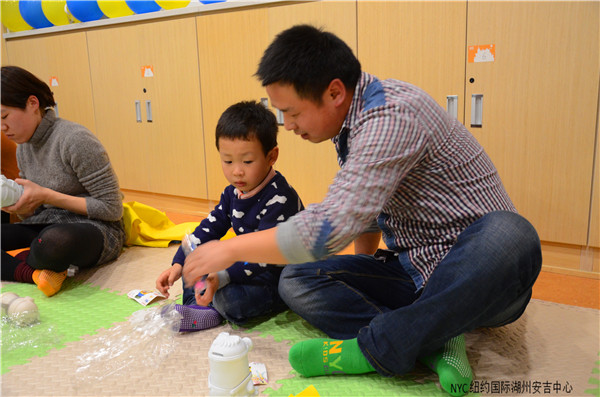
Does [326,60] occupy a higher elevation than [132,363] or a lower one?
higher

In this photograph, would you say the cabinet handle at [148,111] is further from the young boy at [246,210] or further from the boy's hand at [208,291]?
the boy's hand at [208,291]

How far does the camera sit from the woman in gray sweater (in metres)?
1.56

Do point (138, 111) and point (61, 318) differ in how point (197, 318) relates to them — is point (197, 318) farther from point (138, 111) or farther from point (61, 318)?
point (138, 111)

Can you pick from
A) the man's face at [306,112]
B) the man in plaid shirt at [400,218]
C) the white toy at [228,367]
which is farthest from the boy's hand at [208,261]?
the man's face at [306,112]

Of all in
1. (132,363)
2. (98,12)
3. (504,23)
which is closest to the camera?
(132,363)

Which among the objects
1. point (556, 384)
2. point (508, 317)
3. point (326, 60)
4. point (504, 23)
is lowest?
point (556, 384)

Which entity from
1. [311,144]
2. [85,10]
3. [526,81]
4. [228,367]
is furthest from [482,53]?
[85,10]

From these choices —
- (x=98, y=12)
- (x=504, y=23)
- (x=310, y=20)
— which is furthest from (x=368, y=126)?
(x=98, y=12)

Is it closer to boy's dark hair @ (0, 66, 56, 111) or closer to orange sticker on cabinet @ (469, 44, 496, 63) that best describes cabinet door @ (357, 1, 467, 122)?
orange sticker on cabinet @ (469, 44, 496, 63)

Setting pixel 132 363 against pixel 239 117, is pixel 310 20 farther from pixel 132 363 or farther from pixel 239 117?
pixel 132 363

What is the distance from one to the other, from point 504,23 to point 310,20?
2.69 ft

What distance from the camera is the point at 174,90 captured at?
106 inches

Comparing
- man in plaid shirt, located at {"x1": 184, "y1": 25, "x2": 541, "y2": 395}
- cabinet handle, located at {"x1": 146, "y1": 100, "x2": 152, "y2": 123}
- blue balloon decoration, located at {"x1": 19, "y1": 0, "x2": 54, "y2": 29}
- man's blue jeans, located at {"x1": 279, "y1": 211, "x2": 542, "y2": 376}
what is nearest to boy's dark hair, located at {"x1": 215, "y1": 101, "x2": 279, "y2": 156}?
man in plaid shirt, located at {"x1": 184, "y1": 25, "x2": 541, "y2": 395}

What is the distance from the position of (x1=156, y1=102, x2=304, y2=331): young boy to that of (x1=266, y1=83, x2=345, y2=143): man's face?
309mm
